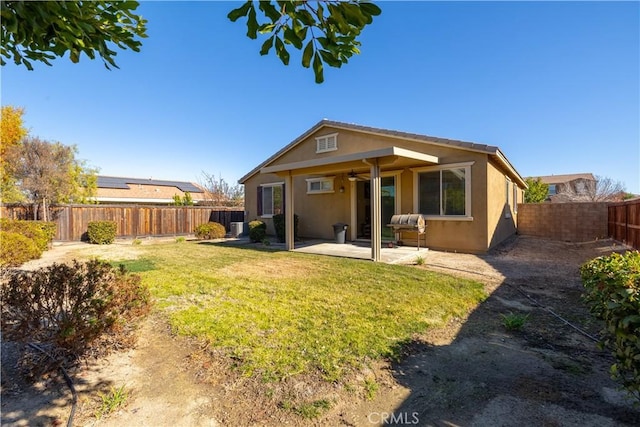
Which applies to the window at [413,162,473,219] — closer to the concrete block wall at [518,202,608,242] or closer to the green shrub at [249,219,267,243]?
the green shrub at [249,219,267,243]

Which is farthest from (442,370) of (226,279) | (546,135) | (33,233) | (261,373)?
(546,135)

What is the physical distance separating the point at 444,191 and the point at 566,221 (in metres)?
8.83

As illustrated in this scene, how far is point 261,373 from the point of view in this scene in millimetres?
2770

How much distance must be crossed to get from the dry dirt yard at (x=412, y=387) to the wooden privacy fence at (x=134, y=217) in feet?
45.8

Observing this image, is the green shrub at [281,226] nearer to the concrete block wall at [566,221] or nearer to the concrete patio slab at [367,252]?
the concrete patio slab at [367,252]

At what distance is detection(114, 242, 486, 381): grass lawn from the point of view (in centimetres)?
312

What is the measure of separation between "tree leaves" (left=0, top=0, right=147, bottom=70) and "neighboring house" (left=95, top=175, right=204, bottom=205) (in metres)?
29.1

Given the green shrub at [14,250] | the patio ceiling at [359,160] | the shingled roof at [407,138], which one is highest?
the shingled roof at [407,138]

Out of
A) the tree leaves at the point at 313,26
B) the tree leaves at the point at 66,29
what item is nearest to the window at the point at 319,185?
the tree leaves at the point at 66,29

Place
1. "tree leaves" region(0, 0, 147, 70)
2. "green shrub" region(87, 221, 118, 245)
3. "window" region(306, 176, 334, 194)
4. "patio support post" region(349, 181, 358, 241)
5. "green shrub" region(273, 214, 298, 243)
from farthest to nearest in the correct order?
"green shrub" region(87, 221, 118, 245) → "green shrub" region(273, 214, 298, 243) → "window" region(306, 176, 334, 194) → "patio support post" region(349, 181, 358, 241) → "tree leaves" region(0, 0, 147, 70)

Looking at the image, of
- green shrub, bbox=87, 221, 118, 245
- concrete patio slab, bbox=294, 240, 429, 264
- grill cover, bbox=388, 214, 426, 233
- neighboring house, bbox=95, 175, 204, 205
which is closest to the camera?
concrete patio slab, bbox=294, 240, 429, 264

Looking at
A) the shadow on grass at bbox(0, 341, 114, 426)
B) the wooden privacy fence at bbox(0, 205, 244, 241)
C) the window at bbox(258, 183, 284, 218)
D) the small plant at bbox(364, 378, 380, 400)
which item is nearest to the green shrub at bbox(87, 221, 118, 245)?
the wooden privacy fence at bbox(0, 205, 244, 241)

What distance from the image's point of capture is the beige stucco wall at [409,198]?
930 cm

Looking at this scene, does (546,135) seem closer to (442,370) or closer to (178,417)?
(442,370)
